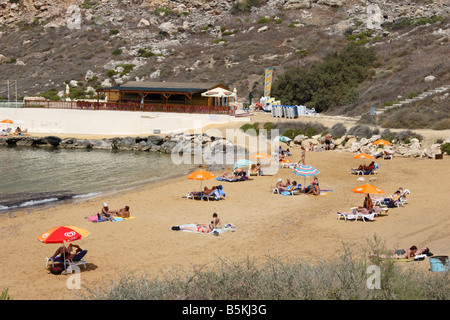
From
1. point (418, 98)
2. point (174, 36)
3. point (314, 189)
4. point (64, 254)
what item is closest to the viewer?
point (64, 254)

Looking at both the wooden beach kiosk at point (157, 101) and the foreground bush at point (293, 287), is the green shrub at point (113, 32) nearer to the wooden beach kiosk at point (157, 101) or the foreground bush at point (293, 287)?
the wooden beach kiosk at point (157, 101)

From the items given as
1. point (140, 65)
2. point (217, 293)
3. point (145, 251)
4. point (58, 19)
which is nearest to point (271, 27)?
point (140, 65)

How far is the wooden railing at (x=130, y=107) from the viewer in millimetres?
41719

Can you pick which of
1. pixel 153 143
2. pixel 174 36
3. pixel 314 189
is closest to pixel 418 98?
pixel 153 143

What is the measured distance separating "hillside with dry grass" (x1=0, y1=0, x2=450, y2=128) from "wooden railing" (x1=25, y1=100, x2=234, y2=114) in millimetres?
10370

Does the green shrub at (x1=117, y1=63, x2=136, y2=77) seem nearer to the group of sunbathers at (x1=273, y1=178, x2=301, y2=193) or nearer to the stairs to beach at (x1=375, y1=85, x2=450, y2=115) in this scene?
the stairs to beach at (x1=375, y1=85, x2=450, y2=115)

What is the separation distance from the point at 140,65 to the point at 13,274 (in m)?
54.7

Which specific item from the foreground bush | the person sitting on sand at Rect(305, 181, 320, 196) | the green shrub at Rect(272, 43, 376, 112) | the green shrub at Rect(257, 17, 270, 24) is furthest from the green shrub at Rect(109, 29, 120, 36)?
the foreground bush

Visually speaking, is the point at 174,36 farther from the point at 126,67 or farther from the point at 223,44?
the point at 126,67

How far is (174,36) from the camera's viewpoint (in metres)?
76.2

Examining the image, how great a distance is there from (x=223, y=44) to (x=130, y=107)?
29439mm

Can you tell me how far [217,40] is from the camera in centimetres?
7206

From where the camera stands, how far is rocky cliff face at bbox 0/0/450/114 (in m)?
61.0

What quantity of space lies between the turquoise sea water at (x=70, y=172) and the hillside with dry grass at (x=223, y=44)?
652 inches
